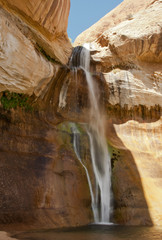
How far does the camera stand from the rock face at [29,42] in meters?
7.59

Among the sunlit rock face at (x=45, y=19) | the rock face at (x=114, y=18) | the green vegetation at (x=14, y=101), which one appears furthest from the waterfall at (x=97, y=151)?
the rock face at (x=114, y=18)

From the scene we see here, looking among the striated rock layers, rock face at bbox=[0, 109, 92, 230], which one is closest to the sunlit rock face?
the striated rock layers

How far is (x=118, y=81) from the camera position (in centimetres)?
1297

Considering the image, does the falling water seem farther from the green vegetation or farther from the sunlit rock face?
the sunlit rock face

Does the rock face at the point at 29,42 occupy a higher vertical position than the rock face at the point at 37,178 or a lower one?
higher

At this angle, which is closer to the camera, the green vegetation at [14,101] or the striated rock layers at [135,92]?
the green vegetation at [14,101]

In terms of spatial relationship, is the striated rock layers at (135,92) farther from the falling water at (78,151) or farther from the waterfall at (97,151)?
the falling water at (78,151)

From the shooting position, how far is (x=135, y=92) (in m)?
13.0

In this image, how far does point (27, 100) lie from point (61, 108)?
2.26 meters

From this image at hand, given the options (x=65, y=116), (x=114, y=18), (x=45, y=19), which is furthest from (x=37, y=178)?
(x=114, y=18)

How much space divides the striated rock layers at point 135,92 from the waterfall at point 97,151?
1.20 ft

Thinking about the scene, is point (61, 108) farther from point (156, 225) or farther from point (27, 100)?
point (156, 225)

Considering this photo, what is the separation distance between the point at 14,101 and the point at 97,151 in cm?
414

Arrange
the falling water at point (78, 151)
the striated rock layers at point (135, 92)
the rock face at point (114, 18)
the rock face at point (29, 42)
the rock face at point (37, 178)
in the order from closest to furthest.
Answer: the rock face at point (37, 178)
the rock face at point (29, 42)
the falling water at point (78, 151)
the striated rock layers at point (135, 92)
the rock face at point (114, 18)
